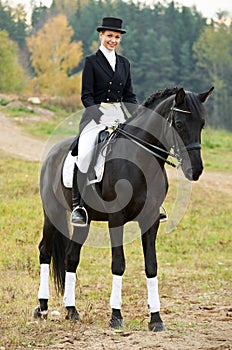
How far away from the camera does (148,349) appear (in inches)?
229

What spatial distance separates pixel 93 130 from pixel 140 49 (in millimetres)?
51385

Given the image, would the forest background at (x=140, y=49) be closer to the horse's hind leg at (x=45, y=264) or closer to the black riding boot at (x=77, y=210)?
the horse's hind leg at (x=45, y=264)

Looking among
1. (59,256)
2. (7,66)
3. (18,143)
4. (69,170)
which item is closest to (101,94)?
(69,170)

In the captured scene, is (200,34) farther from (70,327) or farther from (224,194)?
(70,327)

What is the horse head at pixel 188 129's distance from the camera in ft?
20.1

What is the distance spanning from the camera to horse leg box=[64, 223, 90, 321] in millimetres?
7492

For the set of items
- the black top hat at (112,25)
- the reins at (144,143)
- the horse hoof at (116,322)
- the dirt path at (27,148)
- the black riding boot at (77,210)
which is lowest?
the dirt path at (27,148)

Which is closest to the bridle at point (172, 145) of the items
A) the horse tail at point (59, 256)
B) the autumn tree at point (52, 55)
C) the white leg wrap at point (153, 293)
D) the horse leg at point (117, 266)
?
the horse leg at point (117, 266)

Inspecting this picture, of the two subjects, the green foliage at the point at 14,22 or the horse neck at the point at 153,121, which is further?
the green foliage at the point at 14,22

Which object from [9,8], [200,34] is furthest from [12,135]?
[200,34]

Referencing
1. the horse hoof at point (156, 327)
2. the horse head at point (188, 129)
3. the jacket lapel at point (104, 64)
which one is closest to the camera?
the horse head at point (188, 129)

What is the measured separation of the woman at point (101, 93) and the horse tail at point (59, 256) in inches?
31.5

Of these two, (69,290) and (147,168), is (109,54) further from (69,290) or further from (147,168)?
(69,290)

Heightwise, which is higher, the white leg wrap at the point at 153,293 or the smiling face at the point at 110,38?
the smiling face at the point at 110,38
